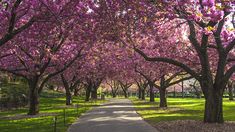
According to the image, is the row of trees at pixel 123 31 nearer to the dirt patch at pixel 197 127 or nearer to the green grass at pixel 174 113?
the dirt patch at pixel 197 127

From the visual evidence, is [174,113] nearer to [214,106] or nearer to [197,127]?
[214,106]

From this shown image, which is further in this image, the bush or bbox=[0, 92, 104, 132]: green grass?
the bush

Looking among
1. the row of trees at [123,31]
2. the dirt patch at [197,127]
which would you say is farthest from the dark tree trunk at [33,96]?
the dirt patch at [197,127]

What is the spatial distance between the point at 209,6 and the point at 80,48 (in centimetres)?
1760

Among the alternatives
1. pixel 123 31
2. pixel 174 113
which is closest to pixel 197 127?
pixel 123 31

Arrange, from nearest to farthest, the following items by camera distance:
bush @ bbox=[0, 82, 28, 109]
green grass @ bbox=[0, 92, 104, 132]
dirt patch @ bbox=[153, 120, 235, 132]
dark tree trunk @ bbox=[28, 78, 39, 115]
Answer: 1. dirt patch @ bbox=[153, 120, 235, 132]
2. green grass @ bbox=[0, 92, 104, 132]
3. dark tree trunk @ bbox=[28, 78, 39, 115]
4. bush @ bbox=[0, 82, 28, 109]

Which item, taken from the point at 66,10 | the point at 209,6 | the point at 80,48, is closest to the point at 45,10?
the point at 66,10

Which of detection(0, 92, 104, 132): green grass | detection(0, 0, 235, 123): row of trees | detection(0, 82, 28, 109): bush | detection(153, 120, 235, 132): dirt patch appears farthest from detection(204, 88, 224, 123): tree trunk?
detection(0, 82, 28, 109): bush

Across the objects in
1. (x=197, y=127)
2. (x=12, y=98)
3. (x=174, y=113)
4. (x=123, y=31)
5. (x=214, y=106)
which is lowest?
(x=197, y=127)

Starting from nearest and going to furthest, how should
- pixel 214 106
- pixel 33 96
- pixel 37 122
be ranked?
pixel 214 106 < pixel 37 122 < pixel 33 96

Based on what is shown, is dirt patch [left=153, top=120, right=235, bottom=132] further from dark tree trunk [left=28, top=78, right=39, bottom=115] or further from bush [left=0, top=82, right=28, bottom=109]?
bush [left=0, top=82, right=28, bottom=109]

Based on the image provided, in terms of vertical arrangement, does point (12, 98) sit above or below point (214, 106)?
above

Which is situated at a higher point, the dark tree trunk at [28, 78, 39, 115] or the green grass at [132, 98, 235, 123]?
the dark tree trunk at [28, 78, 39, 115]

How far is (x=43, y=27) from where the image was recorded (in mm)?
16797
